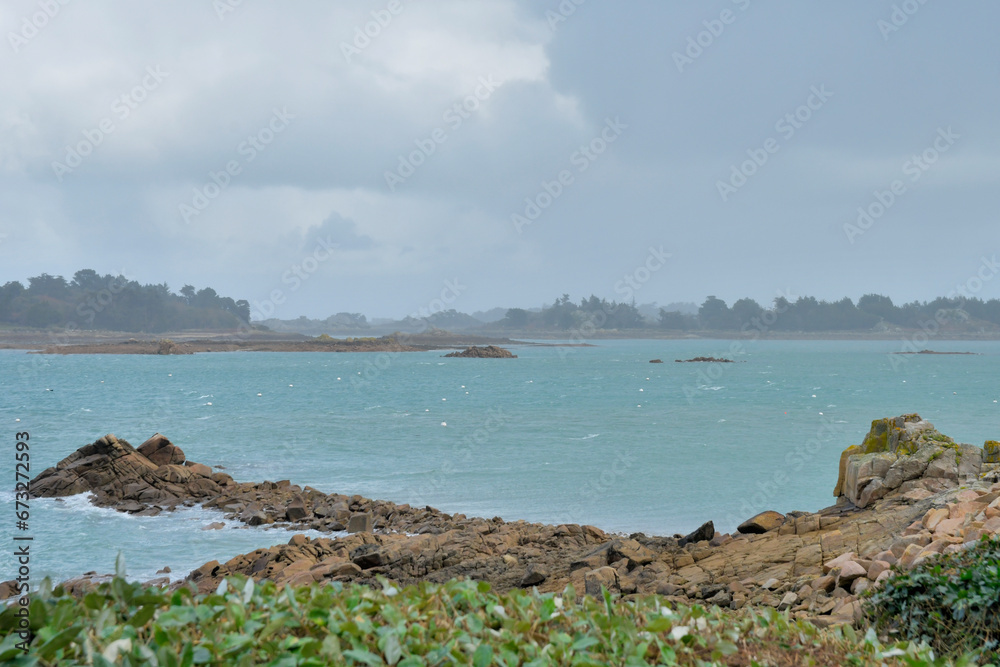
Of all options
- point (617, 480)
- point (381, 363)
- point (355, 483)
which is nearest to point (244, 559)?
point (355, 483)

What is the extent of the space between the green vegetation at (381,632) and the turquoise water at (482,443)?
10858mm

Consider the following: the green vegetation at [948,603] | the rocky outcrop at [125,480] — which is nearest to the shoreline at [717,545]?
the green vegetation at [948,603]

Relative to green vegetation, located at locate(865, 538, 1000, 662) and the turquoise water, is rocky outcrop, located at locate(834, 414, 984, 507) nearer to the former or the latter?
the turquoise water

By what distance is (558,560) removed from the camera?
1108 centimetres

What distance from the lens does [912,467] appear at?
11.6 meters

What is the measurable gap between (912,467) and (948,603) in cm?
706

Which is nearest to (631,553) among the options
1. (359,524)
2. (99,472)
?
(359,524)

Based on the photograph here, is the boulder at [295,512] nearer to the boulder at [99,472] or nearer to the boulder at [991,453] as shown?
the boulder at [99,472]

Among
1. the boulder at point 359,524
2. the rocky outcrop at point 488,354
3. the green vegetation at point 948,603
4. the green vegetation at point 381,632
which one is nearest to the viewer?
the green vegetation at point 381,632

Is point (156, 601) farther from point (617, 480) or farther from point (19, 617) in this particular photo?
point (617, 480)

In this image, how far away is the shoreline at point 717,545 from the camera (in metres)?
7.72

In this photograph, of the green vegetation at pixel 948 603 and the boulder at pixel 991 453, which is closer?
the green vegetation at pixel 948 603

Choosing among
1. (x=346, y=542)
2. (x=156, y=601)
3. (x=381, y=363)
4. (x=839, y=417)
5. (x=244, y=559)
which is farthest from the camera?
(x=381, y=363)

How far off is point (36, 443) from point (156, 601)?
3040 cm
